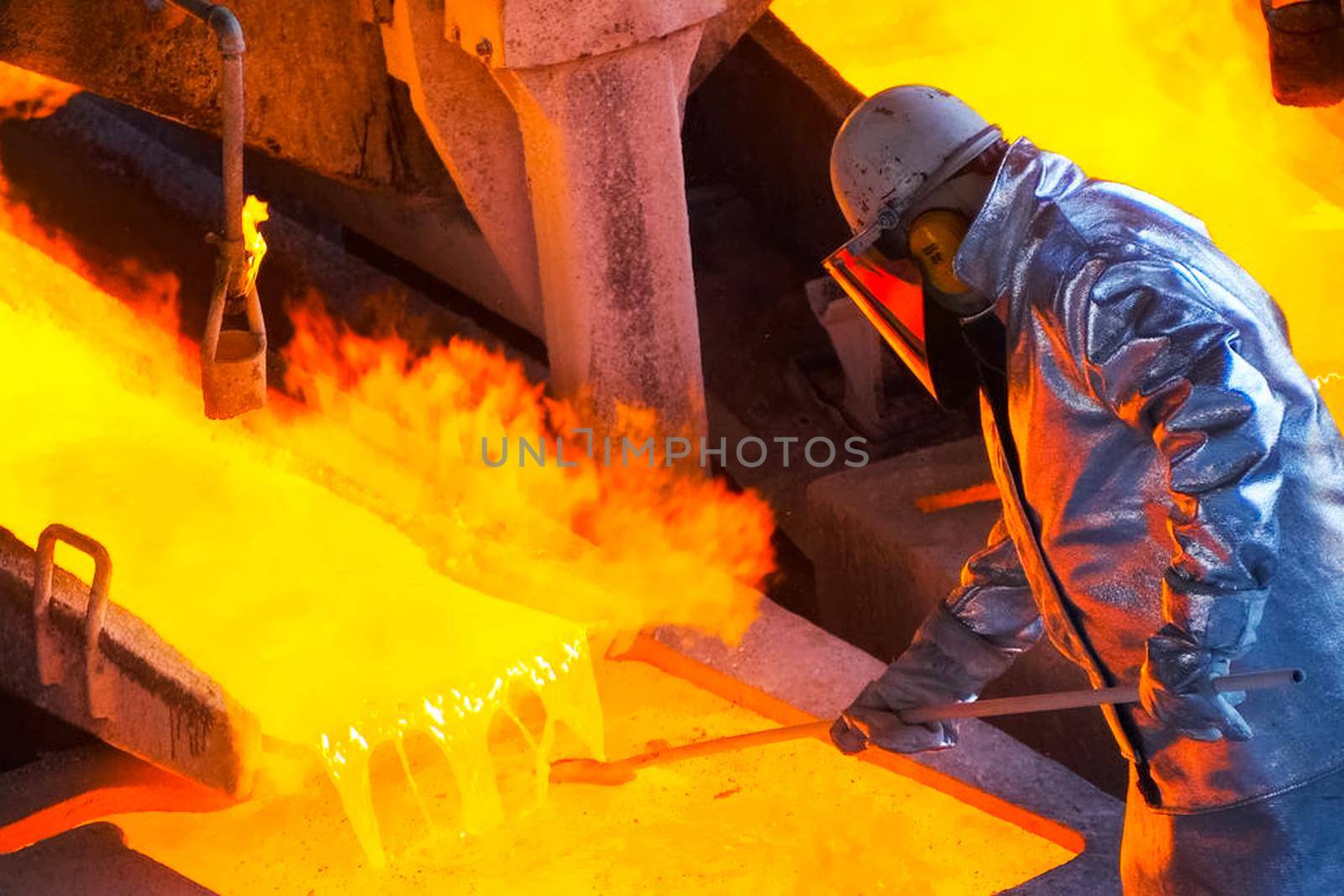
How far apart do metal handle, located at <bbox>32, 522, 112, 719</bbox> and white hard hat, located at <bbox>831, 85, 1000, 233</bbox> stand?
139cm

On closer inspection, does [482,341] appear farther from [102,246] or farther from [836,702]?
[836,702]

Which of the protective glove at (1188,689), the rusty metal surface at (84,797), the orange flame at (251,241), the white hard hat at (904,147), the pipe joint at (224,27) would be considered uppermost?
the pipe joint at (224,27)

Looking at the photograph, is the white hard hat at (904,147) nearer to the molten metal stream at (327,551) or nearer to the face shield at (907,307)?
the face shield at (907,307)

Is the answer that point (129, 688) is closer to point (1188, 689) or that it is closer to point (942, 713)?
point (942, 713)

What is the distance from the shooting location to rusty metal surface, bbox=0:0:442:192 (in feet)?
13.2

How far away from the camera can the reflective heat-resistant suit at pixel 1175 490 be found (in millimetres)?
2143

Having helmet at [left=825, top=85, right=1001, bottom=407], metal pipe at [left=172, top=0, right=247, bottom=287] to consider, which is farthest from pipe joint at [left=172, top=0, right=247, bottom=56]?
helmet at [left=825, top=85, right=1001, bottom=407]

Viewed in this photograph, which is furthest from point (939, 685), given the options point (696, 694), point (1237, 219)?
point (1237, 219)

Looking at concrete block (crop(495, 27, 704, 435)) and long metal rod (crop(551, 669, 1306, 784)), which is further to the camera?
concrete block (crop(495, 27, 704, 435))

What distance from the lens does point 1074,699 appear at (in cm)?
246

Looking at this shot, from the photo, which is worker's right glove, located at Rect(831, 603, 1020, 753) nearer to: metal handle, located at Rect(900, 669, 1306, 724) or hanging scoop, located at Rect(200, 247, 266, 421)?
metal handle, located at Rect(900, 669, 1306, 724)

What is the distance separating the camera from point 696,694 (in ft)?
13.6

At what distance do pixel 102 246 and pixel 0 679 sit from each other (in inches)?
116

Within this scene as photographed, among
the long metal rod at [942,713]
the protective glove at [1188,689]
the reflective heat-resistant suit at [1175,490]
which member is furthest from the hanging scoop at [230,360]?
the protective glove at [1188,689]
